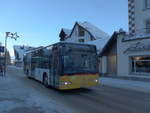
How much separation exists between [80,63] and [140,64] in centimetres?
1205

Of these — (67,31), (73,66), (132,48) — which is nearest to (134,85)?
(132,48)

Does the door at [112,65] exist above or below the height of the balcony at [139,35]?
below

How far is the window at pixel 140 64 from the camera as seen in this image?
2167 centimetres

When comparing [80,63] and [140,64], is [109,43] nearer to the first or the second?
[140,64]

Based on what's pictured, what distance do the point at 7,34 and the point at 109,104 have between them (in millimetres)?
23517

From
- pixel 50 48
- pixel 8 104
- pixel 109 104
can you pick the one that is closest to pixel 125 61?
pixel 50 48

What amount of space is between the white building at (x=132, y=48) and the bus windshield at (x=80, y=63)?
1004 cm

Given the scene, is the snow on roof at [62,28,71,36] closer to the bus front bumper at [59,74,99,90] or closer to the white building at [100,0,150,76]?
the white building at [100,0,150,76]

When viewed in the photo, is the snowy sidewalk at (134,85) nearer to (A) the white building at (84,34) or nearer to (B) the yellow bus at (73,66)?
(B) the yellow bus at (73,66)

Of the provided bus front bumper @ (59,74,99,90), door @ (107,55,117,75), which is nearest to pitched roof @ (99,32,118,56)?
door @ (107,55,117,75)

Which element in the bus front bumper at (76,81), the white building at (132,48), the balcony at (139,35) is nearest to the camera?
the bus front bumper at (76,81)

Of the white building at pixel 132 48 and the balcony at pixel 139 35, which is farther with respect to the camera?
the white building at pixel 132 48

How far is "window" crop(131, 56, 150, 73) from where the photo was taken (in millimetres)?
21670

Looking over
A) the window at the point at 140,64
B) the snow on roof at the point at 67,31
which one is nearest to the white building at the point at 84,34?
the snow on roof at the point at 67,31
